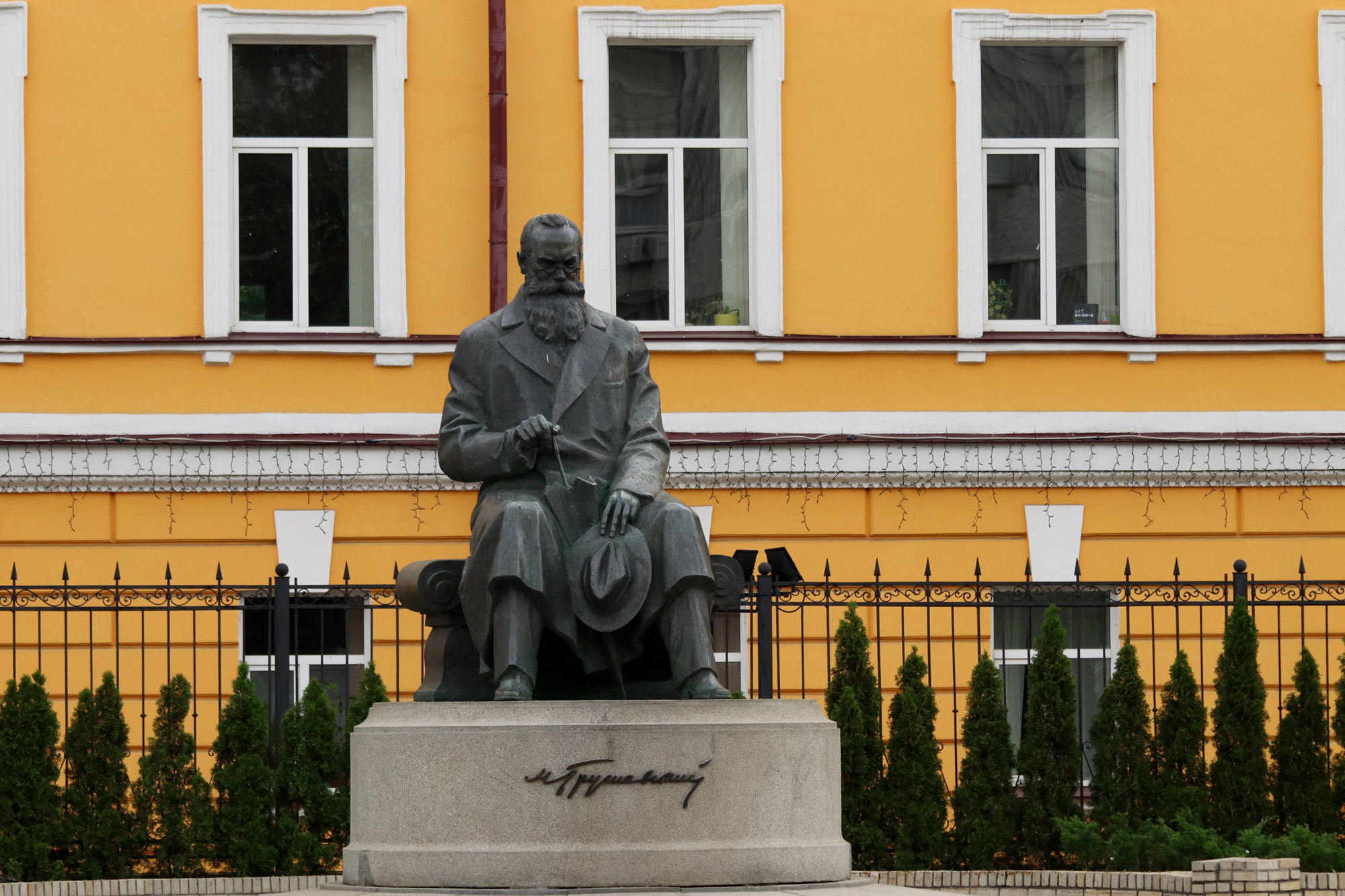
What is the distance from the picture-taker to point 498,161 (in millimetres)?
15016

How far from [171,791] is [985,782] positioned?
13.1ft

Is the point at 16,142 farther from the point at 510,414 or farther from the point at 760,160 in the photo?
the point at 510,414

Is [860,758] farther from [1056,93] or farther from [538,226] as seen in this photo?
[1056,93]

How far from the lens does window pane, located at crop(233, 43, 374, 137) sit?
15.4 metres

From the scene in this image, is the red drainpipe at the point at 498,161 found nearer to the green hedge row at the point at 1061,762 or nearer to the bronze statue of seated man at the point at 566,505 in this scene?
the green hedge row at the point at 1061,762

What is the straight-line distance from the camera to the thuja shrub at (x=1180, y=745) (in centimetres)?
1169

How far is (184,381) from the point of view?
588 inches

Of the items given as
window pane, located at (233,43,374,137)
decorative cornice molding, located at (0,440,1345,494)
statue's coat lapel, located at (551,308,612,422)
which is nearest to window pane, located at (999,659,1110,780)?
decorative cornice molding, located at (0,440,1345,494)

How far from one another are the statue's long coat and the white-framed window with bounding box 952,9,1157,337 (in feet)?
22.7

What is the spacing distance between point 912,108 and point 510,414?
7.15 m

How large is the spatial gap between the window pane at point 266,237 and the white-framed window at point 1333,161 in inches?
264

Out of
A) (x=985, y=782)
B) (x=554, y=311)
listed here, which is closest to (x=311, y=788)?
(x=985, y=782)

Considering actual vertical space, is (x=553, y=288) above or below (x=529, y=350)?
above

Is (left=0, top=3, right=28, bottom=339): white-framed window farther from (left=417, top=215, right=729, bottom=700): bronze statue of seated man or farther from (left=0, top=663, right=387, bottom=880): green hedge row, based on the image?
(left=417, top=215, right=729, bottom=700): bronze statue of seated man
